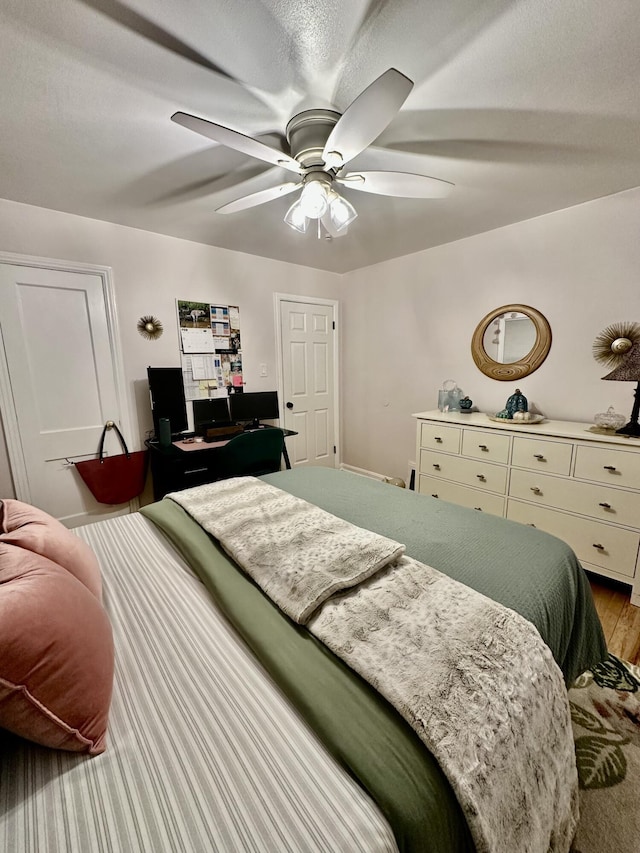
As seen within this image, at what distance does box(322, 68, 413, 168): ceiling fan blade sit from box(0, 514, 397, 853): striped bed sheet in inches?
63.6

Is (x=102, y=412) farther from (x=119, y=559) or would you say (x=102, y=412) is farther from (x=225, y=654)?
(x=225, y=654)

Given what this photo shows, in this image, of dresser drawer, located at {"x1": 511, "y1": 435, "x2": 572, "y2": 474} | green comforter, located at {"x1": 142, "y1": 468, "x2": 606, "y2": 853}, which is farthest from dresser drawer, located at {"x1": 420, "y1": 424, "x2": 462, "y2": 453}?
green comforter, located at {"x1": 142, "y1": 468, "x2": 606, "y2": 853}

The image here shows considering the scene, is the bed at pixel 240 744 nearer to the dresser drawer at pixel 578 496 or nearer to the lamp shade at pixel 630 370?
the dresser drawer at pixel 578 496

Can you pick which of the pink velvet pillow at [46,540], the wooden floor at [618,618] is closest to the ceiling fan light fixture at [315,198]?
the pink velvet pillow at [46,540]

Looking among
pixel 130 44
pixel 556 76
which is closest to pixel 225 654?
pixel 130 44

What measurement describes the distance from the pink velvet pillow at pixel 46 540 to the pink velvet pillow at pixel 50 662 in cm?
13

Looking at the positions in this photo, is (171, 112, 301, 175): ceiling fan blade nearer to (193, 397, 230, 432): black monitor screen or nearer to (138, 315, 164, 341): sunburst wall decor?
(138, 315, 164, 341): sunburst wall decor

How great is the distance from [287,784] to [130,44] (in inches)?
80.2

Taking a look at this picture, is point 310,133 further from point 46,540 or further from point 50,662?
point 50,662

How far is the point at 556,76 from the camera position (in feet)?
4.14

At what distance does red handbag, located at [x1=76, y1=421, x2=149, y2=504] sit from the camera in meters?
2.64

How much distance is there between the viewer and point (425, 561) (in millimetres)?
1216

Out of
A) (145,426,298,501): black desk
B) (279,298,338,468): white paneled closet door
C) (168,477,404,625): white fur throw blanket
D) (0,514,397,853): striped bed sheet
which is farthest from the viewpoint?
(279,298,338,468): white paneled closet door

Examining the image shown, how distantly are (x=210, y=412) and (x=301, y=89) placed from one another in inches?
91.6
